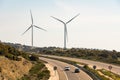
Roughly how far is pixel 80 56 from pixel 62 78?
97.4 meters

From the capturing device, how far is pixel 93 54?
18500 cm

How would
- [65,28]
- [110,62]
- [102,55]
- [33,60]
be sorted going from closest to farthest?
1. [33,60]
2. [110,62]
3. [65,28]
4. [102,55]

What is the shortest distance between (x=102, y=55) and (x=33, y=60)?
56.8m

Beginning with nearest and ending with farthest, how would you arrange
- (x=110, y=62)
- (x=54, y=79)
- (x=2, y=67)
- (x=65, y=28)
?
1. (x=2, y=67)
2. (x=54, y=79)
3. (x=110, y=62)
4. (x=65, y=28)

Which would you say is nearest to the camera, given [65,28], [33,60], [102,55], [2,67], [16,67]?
[2,67]

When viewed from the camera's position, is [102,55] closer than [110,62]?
No

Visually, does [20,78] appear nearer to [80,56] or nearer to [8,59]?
[8,59]

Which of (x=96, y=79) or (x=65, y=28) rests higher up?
(x=65, y=28)

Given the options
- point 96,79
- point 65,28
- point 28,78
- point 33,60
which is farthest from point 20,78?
point 65,28

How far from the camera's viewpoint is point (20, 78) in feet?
258

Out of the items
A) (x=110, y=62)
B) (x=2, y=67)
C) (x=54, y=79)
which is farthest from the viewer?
(x=110, y=62)

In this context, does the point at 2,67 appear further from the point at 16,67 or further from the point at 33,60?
the point at 33,60

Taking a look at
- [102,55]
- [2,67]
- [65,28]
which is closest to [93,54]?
[102,55]

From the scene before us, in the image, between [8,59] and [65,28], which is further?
[65,28]
